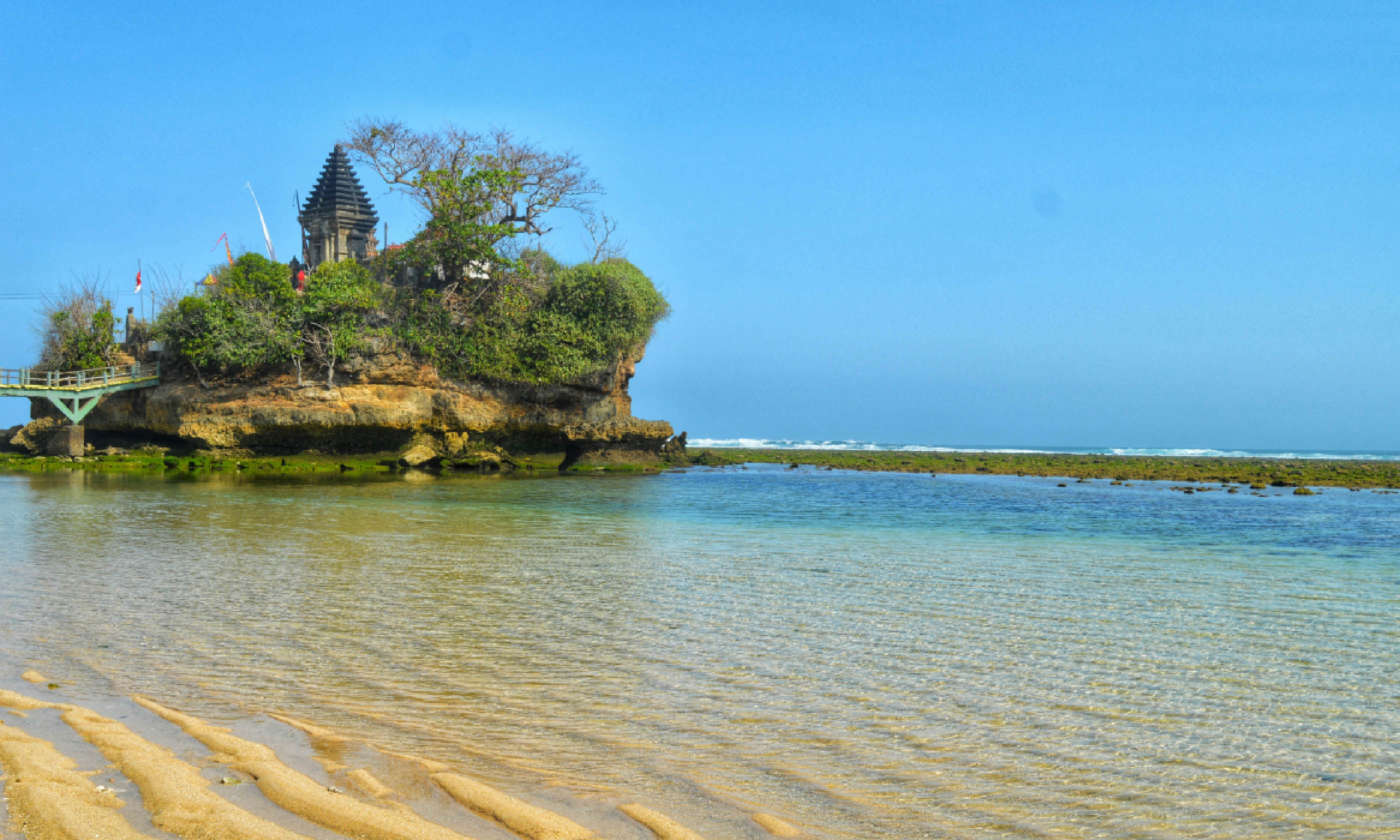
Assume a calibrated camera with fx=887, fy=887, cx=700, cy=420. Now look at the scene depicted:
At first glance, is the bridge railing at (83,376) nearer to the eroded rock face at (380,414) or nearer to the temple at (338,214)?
the eroded rock face at (380,414)

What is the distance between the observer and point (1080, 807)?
11.5 ft

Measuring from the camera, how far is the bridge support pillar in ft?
96.1

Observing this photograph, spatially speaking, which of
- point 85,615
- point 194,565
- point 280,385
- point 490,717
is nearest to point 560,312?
point 280,385

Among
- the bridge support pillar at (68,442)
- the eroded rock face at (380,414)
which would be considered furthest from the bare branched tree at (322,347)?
the bridge support pillar at (68,442)

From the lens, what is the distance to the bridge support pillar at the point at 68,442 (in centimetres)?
2928

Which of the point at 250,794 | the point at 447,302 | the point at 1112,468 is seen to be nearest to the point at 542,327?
the point at 447,302

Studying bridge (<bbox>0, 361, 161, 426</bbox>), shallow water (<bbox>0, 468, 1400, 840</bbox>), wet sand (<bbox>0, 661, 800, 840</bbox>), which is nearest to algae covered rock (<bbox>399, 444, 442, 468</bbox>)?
bridge (<bbox>0, 361, 161, 426</bbox>)

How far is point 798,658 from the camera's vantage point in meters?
5.97

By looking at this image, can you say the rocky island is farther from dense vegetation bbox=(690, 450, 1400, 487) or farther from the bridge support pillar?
dense vegetation bbox=(690, 450, 1400, 487)

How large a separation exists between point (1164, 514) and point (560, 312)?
2040 cm

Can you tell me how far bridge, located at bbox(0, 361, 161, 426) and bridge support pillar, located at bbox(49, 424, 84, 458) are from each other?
320mm

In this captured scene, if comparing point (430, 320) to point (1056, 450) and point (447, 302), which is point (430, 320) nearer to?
point (447, 302)

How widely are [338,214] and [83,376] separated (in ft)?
87.8

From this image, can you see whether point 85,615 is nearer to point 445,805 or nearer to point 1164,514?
point 445,805
